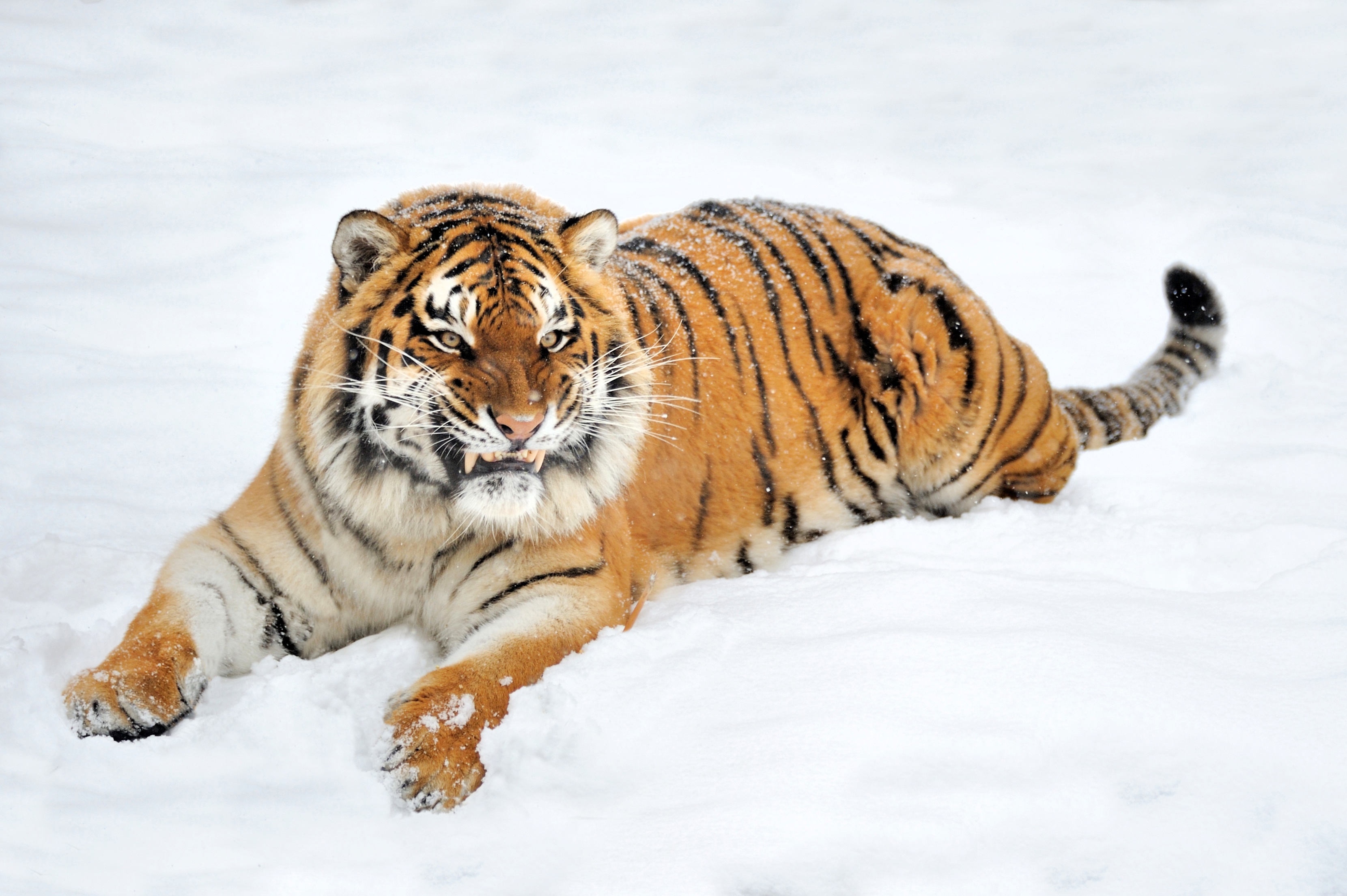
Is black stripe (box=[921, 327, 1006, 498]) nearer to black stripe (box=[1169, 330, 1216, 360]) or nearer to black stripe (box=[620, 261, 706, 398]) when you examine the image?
black stripe (box=[620, 261, 706, 398])

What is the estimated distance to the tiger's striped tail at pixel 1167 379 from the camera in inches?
151

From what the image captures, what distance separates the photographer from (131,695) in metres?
2.12

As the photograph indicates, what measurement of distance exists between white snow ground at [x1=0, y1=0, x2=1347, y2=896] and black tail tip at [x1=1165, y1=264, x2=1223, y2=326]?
0.29 meters

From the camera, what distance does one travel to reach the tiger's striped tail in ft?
12.6

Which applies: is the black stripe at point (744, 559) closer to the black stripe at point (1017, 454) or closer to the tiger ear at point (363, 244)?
the black stripe at point (1017, 454)

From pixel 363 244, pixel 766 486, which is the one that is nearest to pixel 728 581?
pixel 766 486

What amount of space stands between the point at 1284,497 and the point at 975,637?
1.57m

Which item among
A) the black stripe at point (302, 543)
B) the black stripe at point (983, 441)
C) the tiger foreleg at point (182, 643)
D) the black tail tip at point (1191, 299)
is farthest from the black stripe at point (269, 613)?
the black tail tip at point (1191, 299)

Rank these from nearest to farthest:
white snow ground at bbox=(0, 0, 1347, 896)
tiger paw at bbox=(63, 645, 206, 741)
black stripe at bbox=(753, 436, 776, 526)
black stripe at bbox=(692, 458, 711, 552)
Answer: white snow ground at bbox=(0, 0, 1347, 896)
tiger paw at bbox=(63, 645, 206, 741)
black stripe at bbox=(692, 458, 711, 552)
black stripe at bbox=(753, 436, 776, 526)

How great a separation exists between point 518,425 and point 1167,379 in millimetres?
2927

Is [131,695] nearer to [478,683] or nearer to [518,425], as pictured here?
[478,683]

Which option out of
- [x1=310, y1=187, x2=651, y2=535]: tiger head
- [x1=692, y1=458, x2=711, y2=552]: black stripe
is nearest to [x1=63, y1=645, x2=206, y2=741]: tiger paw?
[x1=310, y1=187, x2=651, y2=535]: tiger head

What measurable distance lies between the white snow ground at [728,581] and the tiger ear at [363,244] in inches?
33.1

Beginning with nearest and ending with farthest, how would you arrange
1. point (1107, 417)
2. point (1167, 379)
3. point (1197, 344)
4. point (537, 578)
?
point (537, 578), point (1107, 417), point (1167, 379), point (1197, 344)
